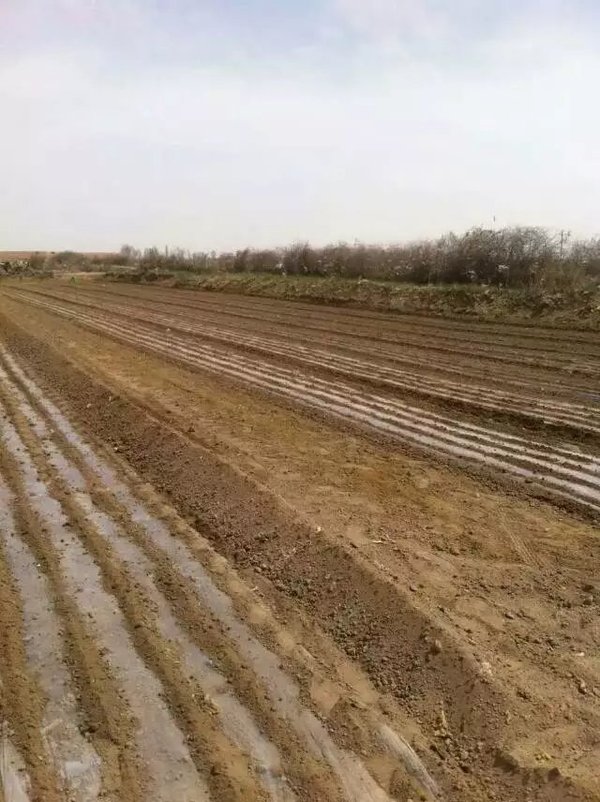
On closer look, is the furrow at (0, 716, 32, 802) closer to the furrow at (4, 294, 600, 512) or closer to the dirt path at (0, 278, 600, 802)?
the dirt path at (0, 278, 600, 802)

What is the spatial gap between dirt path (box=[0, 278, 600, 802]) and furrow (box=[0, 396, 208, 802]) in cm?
2

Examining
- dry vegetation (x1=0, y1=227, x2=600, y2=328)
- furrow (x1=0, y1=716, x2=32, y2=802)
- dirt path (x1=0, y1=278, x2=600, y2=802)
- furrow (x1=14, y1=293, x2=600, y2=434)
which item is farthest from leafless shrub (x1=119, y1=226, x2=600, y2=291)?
furrow (x1=0, y1=716, x2=32, y2=802)

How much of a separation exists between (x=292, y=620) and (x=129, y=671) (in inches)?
48.5

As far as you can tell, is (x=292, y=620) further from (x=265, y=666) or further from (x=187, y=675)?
(x=187, y=675)

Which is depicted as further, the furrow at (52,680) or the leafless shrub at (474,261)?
the leafless shrub at (474,261)

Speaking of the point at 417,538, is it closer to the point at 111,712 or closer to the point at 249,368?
the point at 111,712

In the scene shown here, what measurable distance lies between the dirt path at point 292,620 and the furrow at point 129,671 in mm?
15

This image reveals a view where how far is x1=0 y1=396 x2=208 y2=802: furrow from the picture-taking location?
131 inches

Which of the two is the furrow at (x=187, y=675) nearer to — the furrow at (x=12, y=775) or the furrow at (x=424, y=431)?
the furrow at (x=12, y=775)

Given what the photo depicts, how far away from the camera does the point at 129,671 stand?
4137 millimetres

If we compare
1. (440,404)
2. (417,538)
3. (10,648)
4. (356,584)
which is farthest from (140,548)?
(440,404)

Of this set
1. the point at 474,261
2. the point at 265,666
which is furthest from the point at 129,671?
the point at 474,261

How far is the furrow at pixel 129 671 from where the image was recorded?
3318mm

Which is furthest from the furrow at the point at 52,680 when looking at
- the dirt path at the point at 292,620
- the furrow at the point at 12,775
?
the furrow at the point at 12,775
